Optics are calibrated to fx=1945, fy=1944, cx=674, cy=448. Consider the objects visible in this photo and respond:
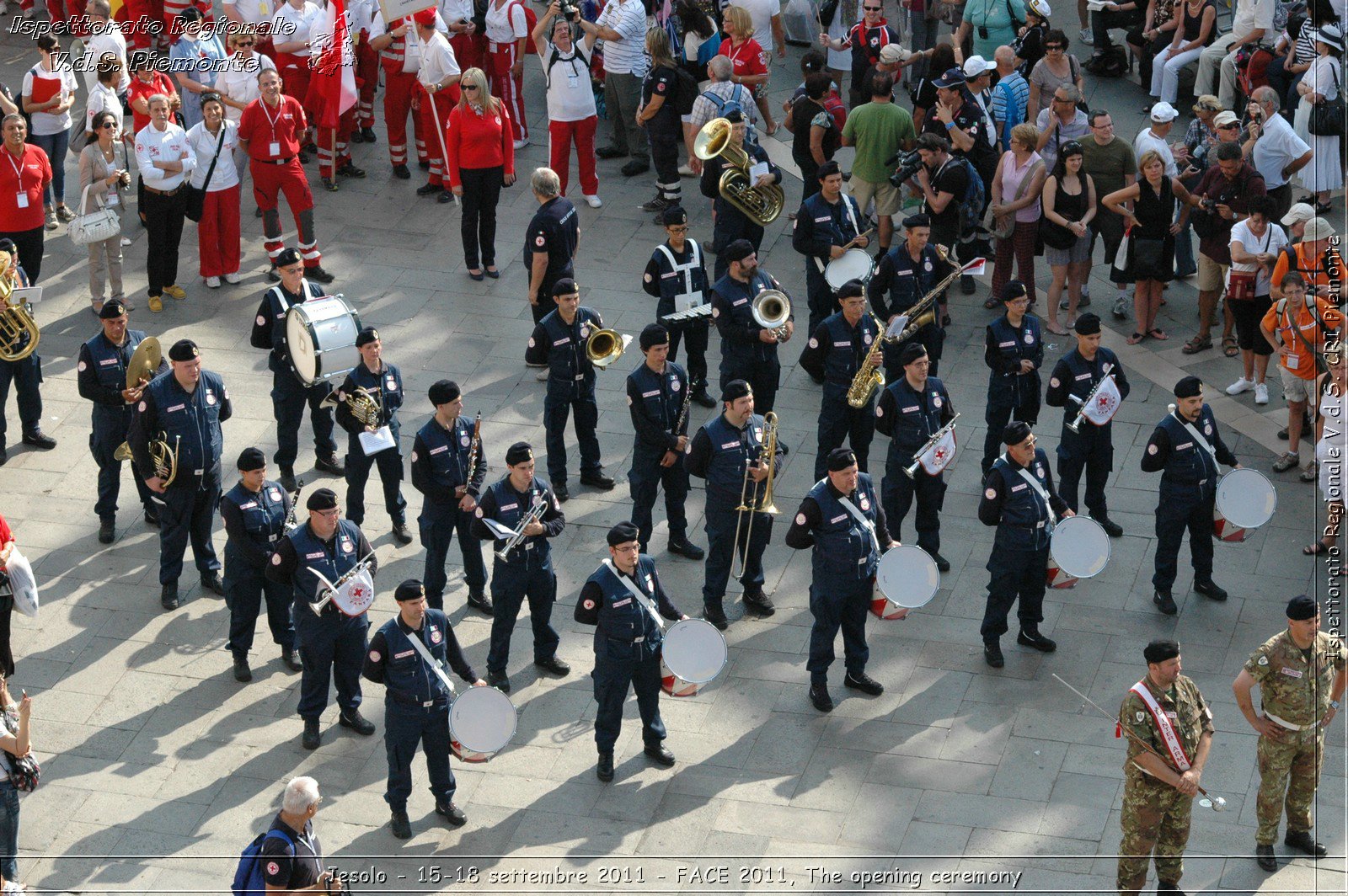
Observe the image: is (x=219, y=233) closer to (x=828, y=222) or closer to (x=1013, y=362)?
(x=828, y=222)

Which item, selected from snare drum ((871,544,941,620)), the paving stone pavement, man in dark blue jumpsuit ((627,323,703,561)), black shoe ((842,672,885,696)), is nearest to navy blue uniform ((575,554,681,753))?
the paving stone pavement

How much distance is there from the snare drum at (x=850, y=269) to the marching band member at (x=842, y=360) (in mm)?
1061

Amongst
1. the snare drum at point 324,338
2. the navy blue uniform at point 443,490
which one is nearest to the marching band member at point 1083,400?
the navy blue uniform at point 443,490

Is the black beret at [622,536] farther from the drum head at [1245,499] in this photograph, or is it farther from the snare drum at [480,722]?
the drum head at [1245,499]

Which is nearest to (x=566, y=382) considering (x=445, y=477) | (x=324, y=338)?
(x=445, y=477)

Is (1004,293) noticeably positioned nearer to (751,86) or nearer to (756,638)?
(756,638)

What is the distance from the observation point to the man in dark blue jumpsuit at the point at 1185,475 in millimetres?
12633

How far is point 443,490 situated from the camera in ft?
42.2

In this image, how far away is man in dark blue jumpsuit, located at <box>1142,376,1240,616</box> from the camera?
12633mm

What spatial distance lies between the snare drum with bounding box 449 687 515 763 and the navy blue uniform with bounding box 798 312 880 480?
3909 mm

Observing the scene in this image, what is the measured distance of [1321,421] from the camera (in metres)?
13.5

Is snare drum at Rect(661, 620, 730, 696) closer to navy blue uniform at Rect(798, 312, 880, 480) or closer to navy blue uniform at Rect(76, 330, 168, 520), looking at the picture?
navy blue uniform at Rect(798, 312, 880, 480)

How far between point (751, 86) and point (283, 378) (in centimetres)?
585

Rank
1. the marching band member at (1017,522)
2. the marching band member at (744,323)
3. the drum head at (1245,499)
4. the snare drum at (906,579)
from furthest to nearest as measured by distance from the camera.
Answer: the marching band member at (744,323)
the drum head at (1245,499)
the marching band member at (1017,522)
the snare drum at (906,579)
